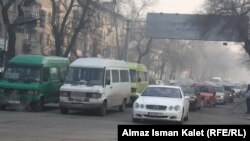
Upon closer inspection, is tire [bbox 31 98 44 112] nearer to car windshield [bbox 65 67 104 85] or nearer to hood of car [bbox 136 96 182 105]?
car windshield [bbox 65 67 104 85]

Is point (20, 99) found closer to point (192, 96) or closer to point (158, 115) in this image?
point (158, 115)

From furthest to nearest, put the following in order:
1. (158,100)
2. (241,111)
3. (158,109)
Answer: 1. (241,111)
2. (158,100)
3. (158,109)

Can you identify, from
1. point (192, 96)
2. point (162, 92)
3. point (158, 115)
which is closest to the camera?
point (158, 115)

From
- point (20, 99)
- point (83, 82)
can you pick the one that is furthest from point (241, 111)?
point (20, 99)

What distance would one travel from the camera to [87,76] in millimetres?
24812

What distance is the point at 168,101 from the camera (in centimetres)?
2128

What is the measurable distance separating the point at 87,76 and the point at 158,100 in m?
4.60

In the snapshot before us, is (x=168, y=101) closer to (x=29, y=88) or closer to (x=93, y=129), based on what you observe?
(x=93, y=129)

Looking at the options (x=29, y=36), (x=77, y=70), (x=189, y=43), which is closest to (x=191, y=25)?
(x=29, y=36)

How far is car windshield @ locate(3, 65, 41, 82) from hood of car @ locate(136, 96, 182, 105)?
608 centimetres

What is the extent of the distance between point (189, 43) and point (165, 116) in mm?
94086

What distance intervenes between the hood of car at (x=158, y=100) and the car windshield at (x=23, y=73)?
19.9 feet
